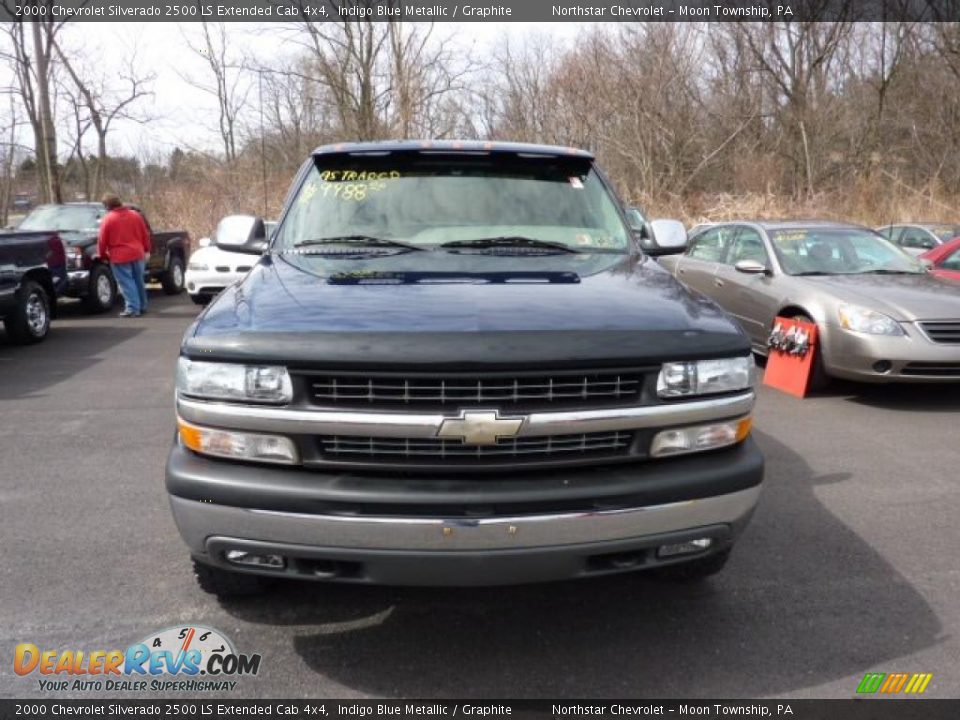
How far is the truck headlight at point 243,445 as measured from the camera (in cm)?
240

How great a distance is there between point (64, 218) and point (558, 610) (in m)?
13.0

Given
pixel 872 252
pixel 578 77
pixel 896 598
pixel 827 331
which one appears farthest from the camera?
pixel 578 77

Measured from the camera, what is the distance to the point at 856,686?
2641mm

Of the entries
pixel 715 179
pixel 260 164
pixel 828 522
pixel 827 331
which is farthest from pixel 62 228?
pixel 715 179

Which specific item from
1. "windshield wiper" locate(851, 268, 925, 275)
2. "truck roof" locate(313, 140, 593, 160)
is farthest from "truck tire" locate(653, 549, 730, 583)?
"windshield wiper" locate(851, 268, 925, 275)

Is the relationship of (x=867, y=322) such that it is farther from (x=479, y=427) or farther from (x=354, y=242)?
(x=479, y=427)

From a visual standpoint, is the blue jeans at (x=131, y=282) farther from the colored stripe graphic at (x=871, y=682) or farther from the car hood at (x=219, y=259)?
the colored stripe graphic at (x=871, y=682)

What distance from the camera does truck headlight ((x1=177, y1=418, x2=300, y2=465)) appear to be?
2.40 meters

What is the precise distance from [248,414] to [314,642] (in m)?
1.05

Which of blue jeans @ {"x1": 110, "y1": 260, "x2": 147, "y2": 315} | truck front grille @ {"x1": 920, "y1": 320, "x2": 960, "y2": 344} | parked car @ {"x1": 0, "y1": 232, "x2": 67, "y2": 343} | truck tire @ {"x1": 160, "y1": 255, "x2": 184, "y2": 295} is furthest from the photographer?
truck tire @ {"x1": 160, "y1": 255, "x2": 184, "y2": 295}

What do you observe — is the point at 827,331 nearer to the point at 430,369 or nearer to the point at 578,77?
the point at 430,369

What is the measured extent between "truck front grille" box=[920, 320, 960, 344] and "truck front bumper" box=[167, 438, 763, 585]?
467cm

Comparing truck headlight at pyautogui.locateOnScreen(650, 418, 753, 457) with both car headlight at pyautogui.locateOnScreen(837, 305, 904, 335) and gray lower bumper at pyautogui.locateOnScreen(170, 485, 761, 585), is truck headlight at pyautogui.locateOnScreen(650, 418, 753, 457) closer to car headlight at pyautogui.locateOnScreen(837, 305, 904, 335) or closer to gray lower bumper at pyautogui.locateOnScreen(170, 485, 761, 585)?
gray lower bumper at pyautogui.locateOnScreen(170, 485, 761, 585)

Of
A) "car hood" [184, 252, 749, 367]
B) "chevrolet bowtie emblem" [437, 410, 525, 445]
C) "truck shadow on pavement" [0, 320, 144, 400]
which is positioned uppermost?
"car hood" [184, 252, 749, 367]
